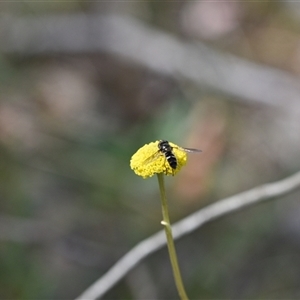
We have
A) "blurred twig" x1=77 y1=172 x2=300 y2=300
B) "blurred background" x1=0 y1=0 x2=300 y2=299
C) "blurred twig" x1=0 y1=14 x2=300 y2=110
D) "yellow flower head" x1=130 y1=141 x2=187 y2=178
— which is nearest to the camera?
"yellow flower head" x1=130 y1=141 x2=187 y2=178

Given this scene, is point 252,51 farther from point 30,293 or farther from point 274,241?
point 30,293

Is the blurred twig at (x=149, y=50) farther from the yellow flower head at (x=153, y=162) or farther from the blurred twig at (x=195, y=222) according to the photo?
the yellow flower head at (x=153, y=162)

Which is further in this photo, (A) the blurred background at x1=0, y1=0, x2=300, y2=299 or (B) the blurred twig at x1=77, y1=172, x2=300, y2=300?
(A) the blurred background at x1=0, y1=0, x2=300, y2=299

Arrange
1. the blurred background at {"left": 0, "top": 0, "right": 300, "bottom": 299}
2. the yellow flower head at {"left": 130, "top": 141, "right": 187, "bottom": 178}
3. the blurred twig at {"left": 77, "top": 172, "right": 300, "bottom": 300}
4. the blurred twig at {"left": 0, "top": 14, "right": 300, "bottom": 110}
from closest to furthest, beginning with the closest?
the yellow flower head at {"left": 130, "top": 141, "right": 187, "bottom": 178}, the blurred twig at {"left": 77, "top": 172, "right": 300, "bottom": 300}, the blurred background at {"left": 0, "top": 0, "right": 300, "bottom": 299}, the blurred twig at {"left": 0, "top": 14, "right": 300, "bottom": 110}

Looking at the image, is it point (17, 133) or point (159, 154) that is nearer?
point (159, 154)

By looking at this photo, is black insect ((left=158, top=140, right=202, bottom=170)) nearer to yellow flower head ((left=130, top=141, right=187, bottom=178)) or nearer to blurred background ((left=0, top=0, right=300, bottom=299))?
yellow flower head ((left=130, top=141, right=187, bottom=178))

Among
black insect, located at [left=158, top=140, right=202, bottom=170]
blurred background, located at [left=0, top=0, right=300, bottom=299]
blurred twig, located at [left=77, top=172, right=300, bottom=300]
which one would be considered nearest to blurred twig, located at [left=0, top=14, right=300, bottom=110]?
blurred background, located at [left=0, top=0, right=300, bottom=299]

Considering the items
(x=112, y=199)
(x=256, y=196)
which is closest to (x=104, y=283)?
(x=256, y=196)
